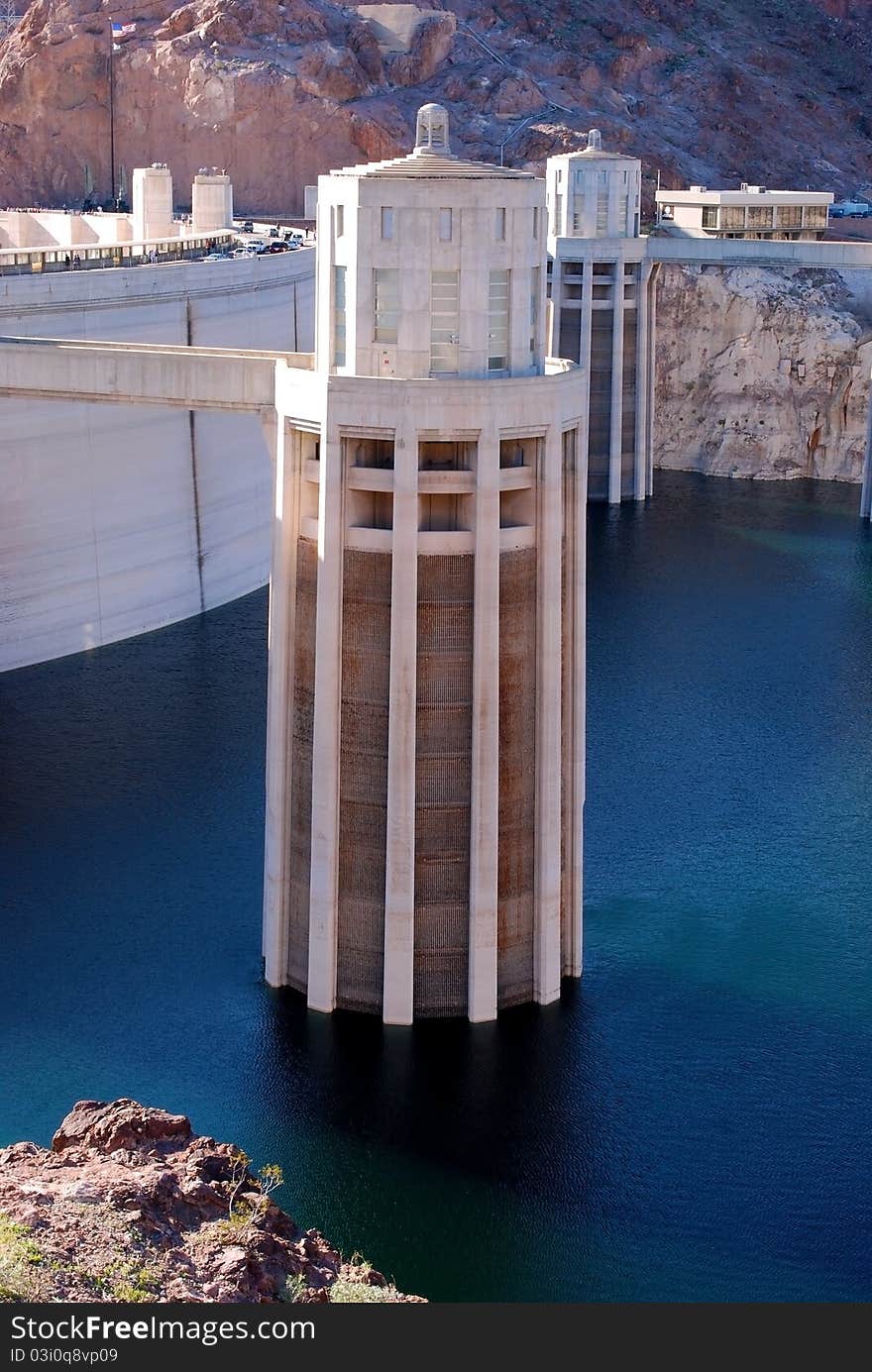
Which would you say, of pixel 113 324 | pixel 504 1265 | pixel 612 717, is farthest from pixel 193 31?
pixel 504 1265

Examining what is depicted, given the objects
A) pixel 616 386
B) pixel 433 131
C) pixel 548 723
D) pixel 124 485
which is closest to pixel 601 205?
pixel 616 386

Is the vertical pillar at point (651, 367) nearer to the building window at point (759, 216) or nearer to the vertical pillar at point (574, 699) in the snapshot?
the building window at point (759, 216)

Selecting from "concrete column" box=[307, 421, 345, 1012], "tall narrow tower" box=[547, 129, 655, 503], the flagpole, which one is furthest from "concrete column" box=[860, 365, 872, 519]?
"concrete column" box=[307, 421, 345, 1012]

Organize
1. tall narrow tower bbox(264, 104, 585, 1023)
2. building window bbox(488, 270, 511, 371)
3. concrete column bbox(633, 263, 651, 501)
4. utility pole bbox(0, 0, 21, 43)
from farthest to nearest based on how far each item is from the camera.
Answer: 1. utility pole bbox(0, 0, 21, 43)
2. concrete column bbox(633, 263, 651, 501)
3. building window bbox(488, 270, 511, 371)
4. tall narrow tower bbox(264, 104, 585, 1023)

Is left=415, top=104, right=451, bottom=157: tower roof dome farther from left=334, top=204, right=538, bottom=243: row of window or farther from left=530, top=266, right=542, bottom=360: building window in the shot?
left=530, top=266, right=542, bottom=360: building window

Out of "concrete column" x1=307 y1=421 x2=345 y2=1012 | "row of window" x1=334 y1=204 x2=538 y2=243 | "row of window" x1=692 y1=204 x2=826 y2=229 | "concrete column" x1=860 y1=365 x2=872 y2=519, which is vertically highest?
"row of window" x1=334 y1=204 x2=538 y2=243

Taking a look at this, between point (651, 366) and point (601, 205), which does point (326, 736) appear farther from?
point (651, 366)

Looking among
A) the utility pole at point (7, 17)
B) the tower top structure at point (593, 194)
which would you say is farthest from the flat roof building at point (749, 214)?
the utility pole at point (7, 17)
